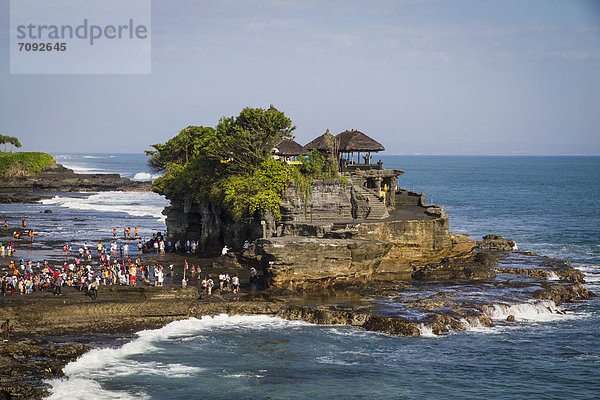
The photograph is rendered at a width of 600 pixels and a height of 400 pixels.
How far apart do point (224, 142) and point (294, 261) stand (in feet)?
48.2

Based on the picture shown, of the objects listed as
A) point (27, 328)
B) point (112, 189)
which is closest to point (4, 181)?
point (112, 189)

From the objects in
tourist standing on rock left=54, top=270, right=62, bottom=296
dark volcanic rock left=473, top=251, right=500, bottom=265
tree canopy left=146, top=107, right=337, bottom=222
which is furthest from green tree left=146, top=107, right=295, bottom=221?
dark volcanic rock left=473, top=251, right=500, bottom=265

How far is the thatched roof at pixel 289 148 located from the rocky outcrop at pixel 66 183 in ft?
261

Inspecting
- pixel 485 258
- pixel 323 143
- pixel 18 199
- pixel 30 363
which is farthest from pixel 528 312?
pixel 18 199

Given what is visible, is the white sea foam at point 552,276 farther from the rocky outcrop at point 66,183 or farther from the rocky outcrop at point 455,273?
the rocky outcrop at point 66,183

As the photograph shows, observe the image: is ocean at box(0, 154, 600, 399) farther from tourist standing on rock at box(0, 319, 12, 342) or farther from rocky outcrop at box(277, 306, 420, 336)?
tourist standing on rock at box(0, 319, 12, 342)

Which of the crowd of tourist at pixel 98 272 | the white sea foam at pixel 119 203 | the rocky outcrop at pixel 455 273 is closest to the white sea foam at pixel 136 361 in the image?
the crowd of tourist at pixel 98 272

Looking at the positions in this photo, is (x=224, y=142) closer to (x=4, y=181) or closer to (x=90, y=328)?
(x=90, y=328)

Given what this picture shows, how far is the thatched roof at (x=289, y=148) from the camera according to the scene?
5378 centimetres

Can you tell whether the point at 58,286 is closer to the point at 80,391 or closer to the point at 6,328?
the point at 6,328

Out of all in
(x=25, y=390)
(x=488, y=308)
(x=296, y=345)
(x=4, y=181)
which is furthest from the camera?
(x=4, y=181)

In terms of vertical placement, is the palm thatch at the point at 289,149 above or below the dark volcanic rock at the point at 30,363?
above

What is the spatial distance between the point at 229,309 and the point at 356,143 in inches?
867

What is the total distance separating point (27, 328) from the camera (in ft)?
109
